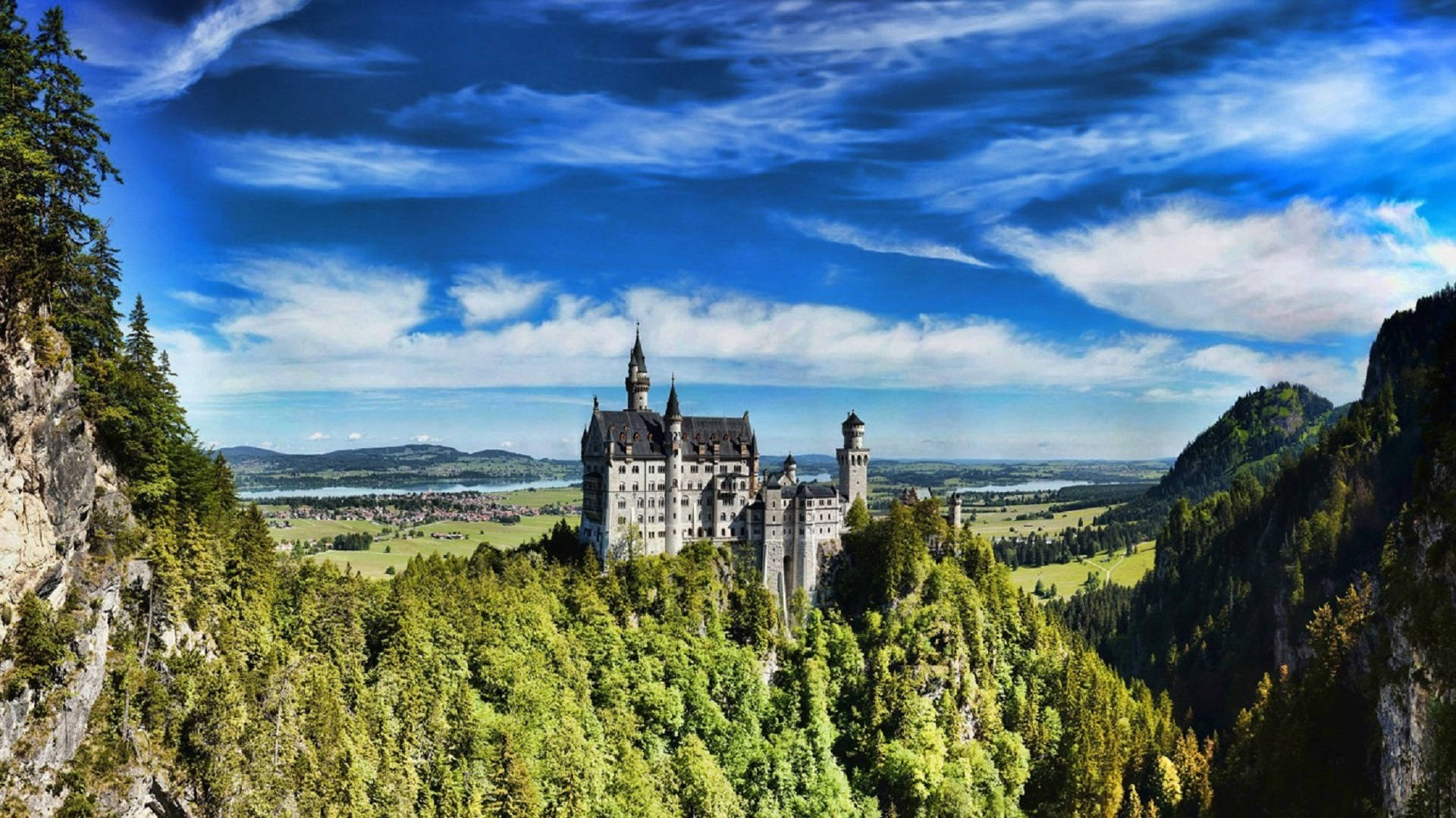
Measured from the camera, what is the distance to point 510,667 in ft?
240

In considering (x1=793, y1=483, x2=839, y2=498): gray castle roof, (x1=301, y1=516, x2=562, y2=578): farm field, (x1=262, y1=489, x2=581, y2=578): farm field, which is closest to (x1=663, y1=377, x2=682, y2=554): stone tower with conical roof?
(x1=793, y1=483, x2=839, y2=498): gray castle roof

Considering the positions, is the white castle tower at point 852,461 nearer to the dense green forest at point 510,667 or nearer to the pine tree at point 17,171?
the dense green forest at point 510,667

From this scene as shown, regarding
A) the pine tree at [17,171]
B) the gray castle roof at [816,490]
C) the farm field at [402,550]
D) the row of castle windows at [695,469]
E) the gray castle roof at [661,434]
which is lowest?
the farm field at [402,550]

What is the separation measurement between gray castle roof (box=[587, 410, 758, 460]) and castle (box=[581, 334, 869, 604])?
109 millimetres

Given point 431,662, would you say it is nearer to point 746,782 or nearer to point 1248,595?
point 746,782

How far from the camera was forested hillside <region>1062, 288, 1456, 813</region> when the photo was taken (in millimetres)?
71125

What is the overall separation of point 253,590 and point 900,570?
2766 inches

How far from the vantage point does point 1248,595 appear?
525 ft

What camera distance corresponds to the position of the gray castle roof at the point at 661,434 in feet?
328

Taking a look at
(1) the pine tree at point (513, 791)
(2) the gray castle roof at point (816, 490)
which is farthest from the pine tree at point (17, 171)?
(2) the gray castle roof at point (816, 490)

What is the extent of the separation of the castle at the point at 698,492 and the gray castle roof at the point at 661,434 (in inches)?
4.3

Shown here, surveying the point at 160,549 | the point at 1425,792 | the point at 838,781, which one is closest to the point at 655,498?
the point at 838,781

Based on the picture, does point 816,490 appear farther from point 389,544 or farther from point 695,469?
point 389,544

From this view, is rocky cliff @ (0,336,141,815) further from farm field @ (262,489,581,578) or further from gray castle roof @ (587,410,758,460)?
farm field @ (262,489,581,578)
